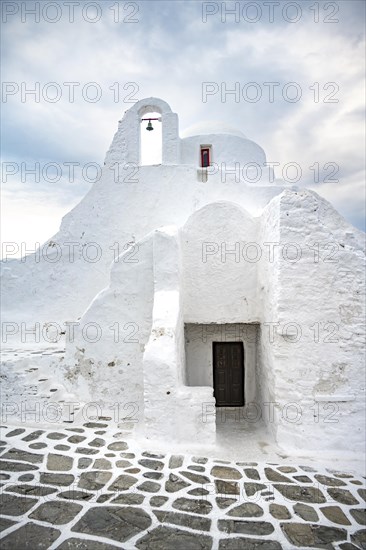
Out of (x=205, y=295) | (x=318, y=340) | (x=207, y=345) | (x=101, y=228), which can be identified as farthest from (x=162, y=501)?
(x=101, y=228)

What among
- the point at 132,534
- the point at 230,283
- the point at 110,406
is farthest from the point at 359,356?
the point at 110,406

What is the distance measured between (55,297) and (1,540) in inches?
264

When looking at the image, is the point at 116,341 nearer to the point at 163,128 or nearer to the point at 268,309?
the point at 268,309

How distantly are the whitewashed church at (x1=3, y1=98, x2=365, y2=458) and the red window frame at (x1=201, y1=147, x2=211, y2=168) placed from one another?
50mm

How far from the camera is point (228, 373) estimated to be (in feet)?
26.7

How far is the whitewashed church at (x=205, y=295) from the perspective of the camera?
5379 mm

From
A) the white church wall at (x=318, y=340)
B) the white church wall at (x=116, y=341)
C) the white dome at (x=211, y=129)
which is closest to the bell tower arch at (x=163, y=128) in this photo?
the white dome at (x=211, y=129)

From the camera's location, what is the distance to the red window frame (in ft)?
36.2

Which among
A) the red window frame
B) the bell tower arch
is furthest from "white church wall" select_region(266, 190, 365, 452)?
the red window frame

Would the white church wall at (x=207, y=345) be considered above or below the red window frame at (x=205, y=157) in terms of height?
below

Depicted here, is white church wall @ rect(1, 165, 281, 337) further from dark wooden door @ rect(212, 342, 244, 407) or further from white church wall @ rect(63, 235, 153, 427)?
dark wooden door @ rect(212, 342, 244, 407)

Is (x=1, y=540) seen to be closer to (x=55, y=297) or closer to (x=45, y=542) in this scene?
(x=45, y=542)

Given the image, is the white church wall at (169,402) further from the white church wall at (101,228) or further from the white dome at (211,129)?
the white dome at (211,129)

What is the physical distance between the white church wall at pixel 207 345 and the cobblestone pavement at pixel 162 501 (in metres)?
3.08
